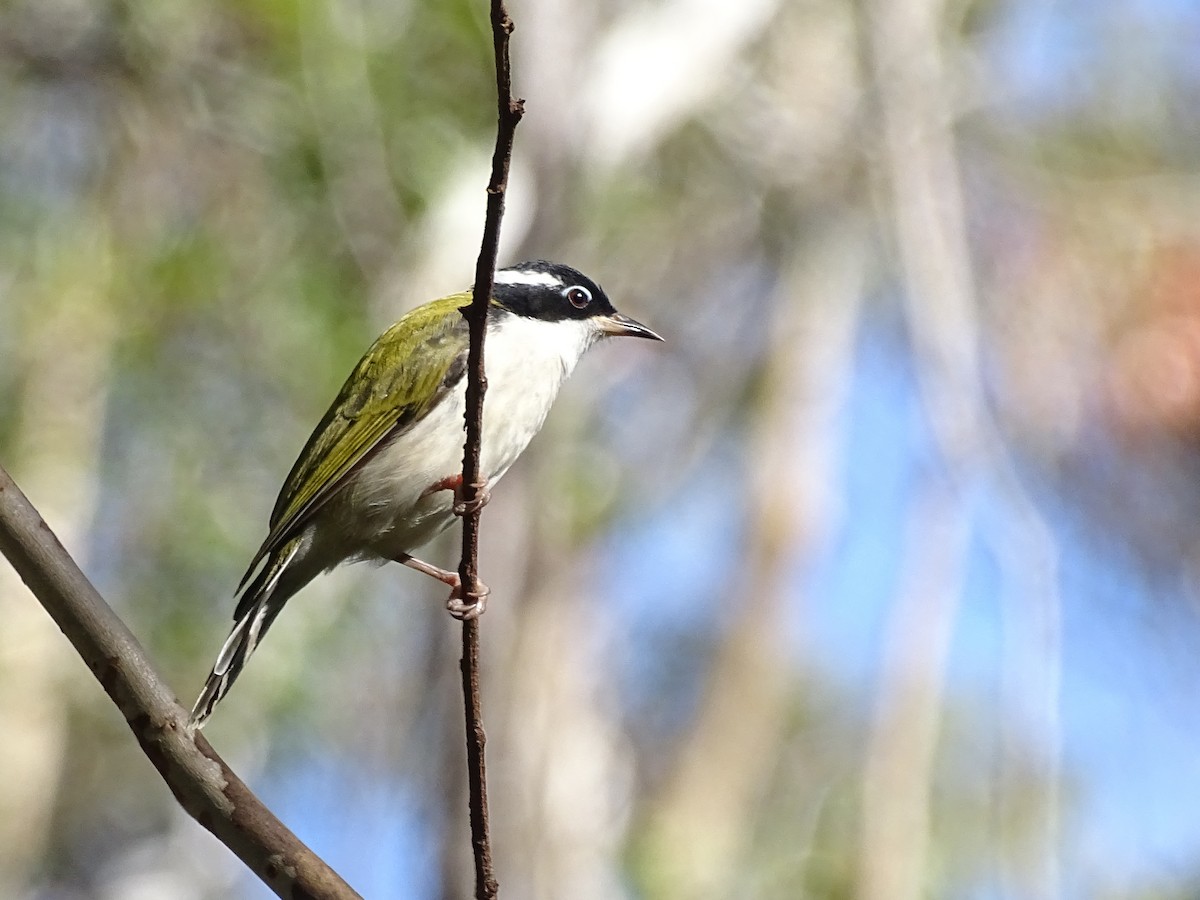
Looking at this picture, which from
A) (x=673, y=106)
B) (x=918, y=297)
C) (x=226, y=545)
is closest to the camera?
(x=918, y=297)

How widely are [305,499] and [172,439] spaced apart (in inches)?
211

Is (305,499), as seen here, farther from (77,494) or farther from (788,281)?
(788,281)

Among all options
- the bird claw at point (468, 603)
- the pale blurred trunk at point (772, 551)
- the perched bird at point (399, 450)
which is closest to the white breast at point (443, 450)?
the perched bird at point (399, 450)

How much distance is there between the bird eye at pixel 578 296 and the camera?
A: 5.50 metres

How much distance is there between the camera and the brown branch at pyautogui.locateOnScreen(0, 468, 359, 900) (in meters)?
2.66

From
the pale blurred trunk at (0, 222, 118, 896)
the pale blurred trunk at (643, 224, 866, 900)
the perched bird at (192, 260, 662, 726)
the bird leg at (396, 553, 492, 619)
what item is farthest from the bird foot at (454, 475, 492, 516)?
the pale blurred trunk at (643, 224, 866, 900)

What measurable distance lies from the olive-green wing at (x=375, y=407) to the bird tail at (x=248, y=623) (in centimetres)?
7

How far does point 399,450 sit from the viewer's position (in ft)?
16.2

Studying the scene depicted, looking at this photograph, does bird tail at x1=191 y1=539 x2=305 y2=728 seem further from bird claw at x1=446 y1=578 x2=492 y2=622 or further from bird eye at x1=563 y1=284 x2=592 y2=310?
bird eye at x1=563 y1=284 x2=592 y2=310

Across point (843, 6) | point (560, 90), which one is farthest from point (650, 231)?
point (560, 90)

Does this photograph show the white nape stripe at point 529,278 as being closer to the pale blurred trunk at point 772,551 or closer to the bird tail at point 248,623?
the bird tail at point 248,623

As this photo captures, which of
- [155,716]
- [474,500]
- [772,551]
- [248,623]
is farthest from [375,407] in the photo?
[772,551]

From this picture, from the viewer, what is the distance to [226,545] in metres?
9.34

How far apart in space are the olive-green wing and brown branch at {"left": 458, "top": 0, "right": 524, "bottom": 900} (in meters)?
1.39
